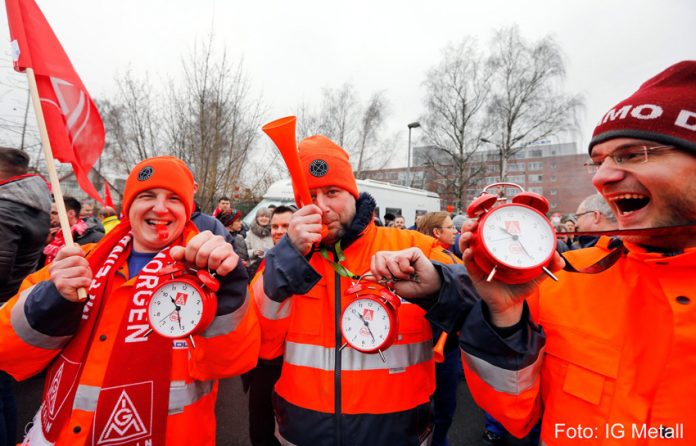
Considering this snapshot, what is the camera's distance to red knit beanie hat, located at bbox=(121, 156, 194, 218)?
2.11 meters

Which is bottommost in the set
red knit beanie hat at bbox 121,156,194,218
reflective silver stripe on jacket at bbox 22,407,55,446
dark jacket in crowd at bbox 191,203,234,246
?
reflective silver stripe on jacket at bbox 22,407,55,446

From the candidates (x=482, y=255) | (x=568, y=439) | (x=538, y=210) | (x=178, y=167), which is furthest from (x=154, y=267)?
(x=568, y=439)

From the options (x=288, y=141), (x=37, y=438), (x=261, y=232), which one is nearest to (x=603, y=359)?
(x=288, y=141)

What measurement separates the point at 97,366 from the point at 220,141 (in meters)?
8.47

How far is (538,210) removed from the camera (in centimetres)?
119

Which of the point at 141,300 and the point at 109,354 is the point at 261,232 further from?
the point at 109,354

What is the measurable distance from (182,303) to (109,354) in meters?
0.79

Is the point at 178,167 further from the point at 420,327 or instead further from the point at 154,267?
the point at 420,327

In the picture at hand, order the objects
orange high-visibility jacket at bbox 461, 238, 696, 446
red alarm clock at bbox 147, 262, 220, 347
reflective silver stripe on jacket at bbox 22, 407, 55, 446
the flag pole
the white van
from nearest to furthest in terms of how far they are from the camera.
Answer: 1. orange high-visibility jacket at bbox 461, 238, 696, 446
2. red alarm clock at bbox 147, 262, 220, 347
3. the flag pole
4. reflective silver stripe on jacket at bbox 22, 407, 55, 446
5. the white van

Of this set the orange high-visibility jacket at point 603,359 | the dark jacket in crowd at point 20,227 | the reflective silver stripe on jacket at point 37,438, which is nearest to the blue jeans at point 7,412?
the dark jacket in crowd at point 20,227

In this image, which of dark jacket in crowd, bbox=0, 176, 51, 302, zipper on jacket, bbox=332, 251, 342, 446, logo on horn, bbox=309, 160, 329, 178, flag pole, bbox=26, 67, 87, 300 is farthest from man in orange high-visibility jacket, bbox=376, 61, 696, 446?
dark jacket in crowd, bbox=0, 176, 51, 302

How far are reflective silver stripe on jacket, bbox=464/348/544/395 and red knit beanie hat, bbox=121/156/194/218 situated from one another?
196 cm

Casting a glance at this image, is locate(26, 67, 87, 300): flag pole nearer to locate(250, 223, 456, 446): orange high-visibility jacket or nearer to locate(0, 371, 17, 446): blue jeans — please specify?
locate(250, 223, 456, 446): orange high-visibility jacket

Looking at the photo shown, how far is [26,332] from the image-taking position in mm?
1603
